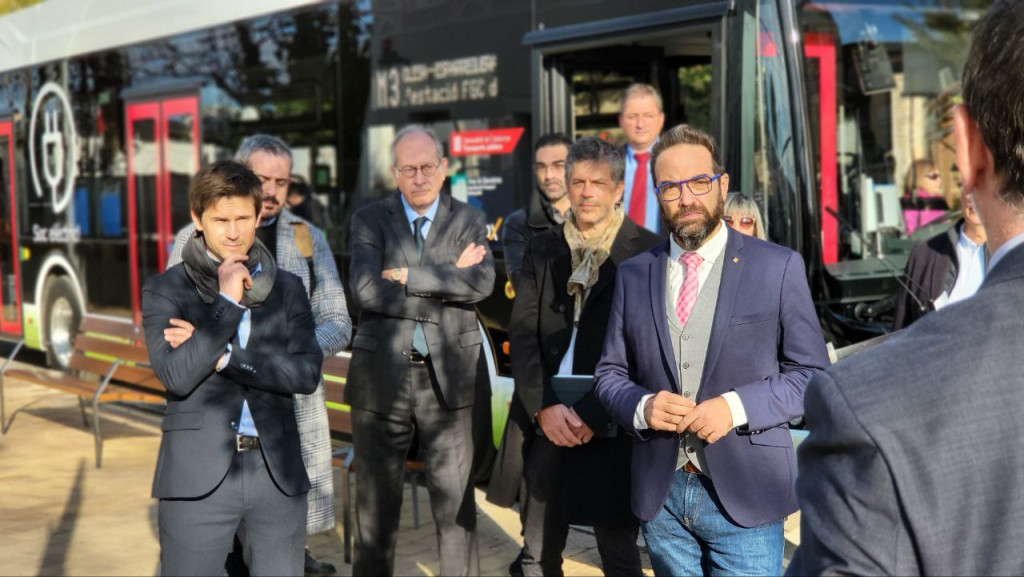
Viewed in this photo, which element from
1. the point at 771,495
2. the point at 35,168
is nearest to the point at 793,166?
the point at 771,495

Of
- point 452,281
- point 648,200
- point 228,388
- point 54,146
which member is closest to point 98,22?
point 54,146

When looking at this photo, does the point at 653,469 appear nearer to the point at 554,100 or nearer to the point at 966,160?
the point at 966,160

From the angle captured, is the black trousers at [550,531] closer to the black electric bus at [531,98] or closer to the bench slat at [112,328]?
the black electric bus at [531,98]

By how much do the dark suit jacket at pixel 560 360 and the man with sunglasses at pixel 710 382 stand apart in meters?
0.70

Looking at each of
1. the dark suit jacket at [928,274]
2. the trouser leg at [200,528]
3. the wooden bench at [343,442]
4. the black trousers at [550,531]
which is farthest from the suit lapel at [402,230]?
the dark suit jacket at [928,274]

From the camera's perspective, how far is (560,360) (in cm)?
422

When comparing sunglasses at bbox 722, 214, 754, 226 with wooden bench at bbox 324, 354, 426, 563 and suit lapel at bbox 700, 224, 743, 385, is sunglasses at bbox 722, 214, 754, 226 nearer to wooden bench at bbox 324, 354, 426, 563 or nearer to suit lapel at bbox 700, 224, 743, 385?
suit lapel at bbox 700, 224, 743, 385

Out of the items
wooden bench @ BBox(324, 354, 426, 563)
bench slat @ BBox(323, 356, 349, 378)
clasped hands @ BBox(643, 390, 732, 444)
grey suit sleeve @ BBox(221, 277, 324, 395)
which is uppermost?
grey suit sleeve @ BBox(221, 277, 324, 395)

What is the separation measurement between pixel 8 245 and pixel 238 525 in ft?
35.1

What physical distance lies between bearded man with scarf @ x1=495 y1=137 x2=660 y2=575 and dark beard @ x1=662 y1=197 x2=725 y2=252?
2.78ft

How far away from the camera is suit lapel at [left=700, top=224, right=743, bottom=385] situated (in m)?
3.14

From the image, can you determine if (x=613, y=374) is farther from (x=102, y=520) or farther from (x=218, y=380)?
(x=102, y=520)

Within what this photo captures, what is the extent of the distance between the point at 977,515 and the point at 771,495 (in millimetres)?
2049

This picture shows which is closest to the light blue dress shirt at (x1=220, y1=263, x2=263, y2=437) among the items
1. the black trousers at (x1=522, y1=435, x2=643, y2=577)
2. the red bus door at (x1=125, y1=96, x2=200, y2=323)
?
the black trousers at (x1=522, y1=435, x2=643, y2=577)
